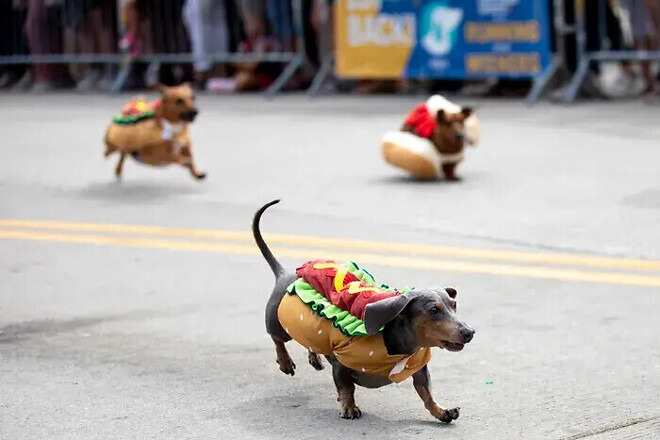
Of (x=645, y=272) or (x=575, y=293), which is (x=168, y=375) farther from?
(x=645, y=272)

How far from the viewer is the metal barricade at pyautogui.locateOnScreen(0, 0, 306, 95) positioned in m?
19.6

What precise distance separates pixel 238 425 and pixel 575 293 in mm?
2574

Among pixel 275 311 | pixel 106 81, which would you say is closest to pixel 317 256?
pixel 275 311

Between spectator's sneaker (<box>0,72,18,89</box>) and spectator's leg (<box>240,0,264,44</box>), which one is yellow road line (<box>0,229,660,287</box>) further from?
spectator's sneaker (<box>0,72,18,89</box>)

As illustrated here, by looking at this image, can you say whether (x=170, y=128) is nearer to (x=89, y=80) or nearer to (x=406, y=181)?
(x=406, y=181)

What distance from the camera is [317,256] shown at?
27.0ft

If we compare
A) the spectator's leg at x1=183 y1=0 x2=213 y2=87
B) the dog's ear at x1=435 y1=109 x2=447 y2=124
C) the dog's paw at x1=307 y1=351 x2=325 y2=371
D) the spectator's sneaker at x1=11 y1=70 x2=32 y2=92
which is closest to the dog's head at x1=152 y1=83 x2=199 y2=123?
the dog's ear at x1=435 y1=109 x2=447 y2=124

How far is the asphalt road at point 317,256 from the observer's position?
5230 mm

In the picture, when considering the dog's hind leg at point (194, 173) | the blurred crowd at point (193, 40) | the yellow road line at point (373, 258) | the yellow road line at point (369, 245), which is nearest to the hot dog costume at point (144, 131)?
the dog's hind leg at point (194, 173)

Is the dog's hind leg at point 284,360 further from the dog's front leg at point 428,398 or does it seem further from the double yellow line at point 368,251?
the double yellow line at point 368,251

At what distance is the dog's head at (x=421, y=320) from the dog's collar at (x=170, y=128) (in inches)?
250

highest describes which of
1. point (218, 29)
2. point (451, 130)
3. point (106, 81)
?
point (451, 130)

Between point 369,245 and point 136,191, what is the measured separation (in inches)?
125

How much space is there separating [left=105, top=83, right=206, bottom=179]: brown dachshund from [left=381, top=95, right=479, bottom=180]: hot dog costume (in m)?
1.62
